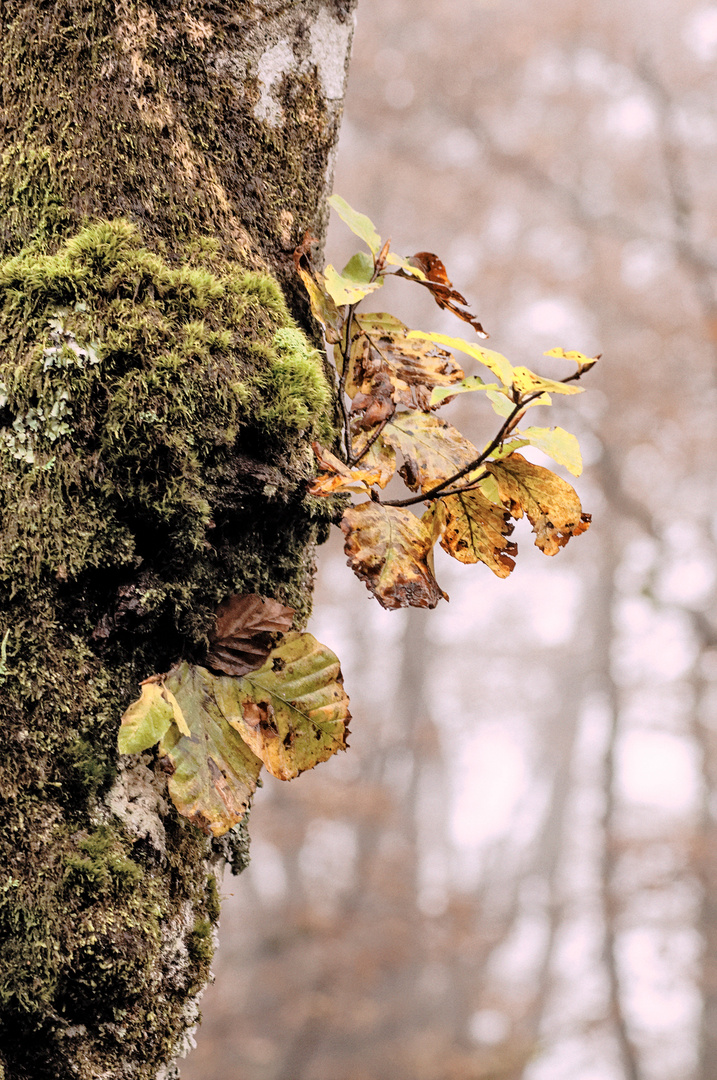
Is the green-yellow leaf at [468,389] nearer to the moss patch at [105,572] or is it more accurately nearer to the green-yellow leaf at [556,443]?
the green-yellow leaf at [556,443]

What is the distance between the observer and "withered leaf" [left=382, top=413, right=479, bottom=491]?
83cm

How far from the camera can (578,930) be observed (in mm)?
11164

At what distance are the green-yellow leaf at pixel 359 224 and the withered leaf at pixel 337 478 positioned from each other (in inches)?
11.3

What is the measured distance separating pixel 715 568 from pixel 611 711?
3.01 meters

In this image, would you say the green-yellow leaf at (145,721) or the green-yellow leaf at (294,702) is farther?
the green-yellow leaf at (294,702)

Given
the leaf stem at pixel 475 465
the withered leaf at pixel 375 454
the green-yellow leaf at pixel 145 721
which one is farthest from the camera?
the withered leaf at pixel 375 454

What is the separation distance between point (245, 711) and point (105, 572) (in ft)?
0.64

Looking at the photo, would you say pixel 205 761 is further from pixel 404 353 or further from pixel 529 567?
pixel 529 567

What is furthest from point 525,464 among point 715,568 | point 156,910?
point 715,568

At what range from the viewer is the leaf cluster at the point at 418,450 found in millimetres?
752

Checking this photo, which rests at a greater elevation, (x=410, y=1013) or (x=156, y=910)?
(x=410, y=1013)

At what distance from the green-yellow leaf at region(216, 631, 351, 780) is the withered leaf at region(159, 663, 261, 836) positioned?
2 centimetres

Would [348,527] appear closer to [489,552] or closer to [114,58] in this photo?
[489,552]

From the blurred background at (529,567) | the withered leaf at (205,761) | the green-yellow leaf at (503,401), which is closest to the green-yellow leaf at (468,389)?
the green-yellow leaf at (503,401)
